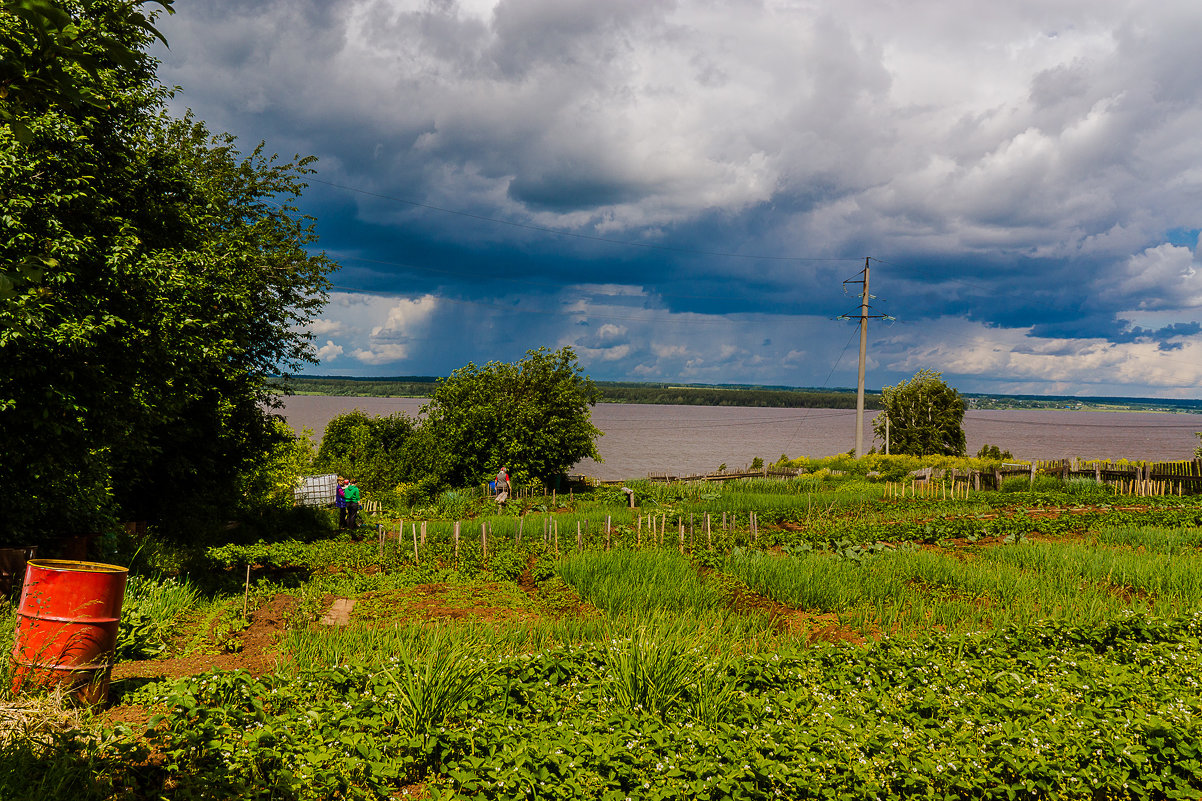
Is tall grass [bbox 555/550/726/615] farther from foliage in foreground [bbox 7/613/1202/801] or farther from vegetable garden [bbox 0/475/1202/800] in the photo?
foliage in foreground [bbox 7/613/1202/801]

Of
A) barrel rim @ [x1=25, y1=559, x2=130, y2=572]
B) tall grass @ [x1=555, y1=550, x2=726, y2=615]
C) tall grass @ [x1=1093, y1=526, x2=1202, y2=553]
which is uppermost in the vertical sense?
barrel rim @ [x1=25, y1=559, x2=130, y2=572]

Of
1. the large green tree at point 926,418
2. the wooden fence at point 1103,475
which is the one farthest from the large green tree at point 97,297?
the large green tree at point 926,418

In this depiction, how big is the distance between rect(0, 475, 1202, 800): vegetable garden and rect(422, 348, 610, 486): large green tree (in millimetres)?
19661

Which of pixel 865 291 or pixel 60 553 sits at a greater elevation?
pixel 865 291

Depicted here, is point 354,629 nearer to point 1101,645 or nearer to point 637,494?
point 1101,645

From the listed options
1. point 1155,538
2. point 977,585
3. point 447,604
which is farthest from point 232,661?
point 1155,538

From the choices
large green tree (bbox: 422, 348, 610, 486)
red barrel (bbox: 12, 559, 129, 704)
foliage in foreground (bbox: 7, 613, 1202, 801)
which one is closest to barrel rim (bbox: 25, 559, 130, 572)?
red barrel (bbox: 12, 559, 129, 704)

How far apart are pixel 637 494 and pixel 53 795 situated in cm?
2288

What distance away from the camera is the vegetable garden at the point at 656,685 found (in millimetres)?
4711

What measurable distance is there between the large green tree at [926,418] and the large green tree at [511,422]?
31357mm

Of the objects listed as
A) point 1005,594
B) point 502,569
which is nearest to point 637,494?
point 502,569

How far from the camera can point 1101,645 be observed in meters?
7.92

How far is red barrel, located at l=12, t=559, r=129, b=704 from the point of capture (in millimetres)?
5645

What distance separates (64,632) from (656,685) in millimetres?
5144
